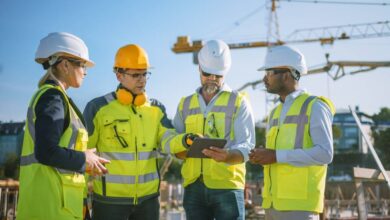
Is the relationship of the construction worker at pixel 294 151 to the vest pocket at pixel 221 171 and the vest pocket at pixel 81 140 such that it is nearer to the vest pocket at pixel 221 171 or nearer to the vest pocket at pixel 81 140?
→ the vest pocket at pixel 221 171

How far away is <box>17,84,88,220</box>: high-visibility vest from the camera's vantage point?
3264 millimetres

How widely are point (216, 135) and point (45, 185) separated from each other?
184 cm

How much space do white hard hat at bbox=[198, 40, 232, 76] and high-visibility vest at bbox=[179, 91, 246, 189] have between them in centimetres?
26

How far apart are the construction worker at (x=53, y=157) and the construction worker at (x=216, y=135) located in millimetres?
1256

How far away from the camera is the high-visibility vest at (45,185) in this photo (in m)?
3.26

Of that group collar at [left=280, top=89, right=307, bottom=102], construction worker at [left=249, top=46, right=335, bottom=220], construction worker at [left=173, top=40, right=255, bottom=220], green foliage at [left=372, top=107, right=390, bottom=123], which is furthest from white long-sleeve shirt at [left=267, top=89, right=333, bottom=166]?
green foliage at [left=372, top=107, right=390, bottom=123]

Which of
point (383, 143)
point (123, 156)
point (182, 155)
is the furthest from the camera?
Result: point (383, 143)

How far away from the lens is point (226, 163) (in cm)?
434

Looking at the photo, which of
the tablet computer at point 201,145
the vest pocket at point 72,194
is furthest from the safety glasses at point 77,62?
the tablet computer at point 201,145

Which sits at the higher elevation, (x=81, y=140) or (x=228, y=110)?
(x=228, y=110)

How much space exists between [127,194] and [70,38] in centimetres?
154

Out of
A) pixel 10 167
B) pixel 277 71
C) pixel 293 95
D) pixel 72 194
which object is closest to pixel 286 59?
pixel 277 71

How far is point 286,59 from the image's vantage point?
15.3ft

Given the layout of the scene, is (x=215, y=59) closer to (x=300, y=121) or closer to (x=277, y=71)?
(x=277, y=71)
